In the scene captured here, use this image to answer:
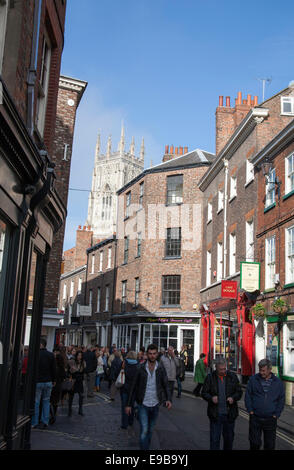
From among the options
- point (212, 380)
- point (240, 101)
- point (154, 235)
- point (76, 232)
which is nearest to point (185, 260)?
point (154, 235)

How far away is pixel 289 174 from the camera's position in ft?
56.8

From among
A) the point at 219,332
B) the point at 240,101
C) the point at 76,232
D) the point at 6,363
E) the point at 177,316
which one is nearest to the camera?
the point at 6,363

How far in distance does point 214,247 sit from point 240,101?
8.52 m

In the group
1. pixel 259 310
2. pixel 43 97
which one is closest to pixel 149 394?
pixel 43 97

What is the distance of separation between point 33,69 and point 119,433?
689 cm

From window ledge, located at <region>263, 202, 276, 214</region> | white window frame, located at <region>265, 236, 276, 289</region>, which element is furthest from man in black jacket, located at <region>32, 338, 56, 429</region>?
window ledge, located at <region>263, 202, 276, 214</region>

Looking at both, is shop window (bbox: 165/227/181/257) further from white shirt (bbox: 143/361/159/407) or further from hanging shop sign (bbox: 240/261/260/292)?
white shirt (bbox: 143/361/159/407)

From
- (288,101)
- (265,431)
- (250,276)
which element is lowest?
(265,431)

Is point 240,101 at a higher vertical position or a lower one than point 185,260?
higher

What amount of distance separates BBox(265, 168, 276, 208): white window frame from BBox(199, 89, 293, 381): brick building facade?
3.84 ft

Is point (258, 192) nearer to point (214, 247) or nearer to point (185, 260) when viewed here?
point (214, 247)

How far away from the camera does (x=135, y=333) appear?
110ft

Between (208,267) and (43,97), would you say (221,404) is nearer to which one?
(43,97)

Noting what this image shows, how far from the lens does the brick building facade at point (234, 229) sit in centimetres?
2015
